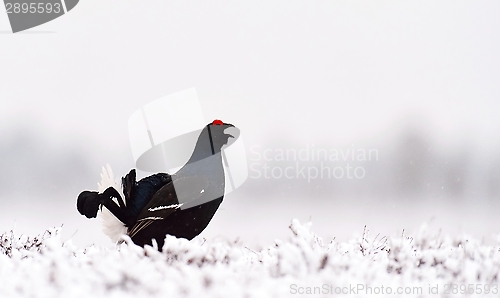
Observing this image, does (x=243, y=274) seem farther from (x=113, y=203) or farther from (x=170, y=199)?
(x=113, y=203)

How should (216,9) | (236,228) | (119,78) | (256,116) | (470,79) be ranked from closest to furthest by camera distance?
(236,228)
(256,116)
(470,79)
(119,78)
(216,9)

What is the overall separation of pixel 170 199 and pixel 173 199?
0.10 ft

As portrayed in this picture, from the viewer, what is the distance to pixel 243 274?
3369mm

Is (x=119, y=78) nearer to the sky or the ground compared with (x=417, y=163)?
nearer to the sky

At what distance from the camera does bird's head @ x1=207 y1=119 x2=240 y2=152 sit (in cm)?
535

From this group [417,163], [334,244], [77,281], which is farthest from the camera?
[417,163]

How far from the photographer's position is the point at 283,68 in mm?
93938

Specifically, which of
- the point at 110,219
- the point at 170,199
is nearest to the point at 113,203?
the point at 110,219

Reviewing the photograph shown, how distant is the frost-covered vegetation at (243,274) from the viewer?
9.76ft

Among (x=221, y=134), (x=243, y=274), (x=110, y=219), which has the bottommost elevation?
(x=110, y=219)

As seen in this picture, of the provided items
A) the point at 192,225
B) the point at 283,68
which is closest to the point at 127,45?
the point at 283,68

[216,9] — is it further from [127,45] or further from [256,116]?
[256,116]

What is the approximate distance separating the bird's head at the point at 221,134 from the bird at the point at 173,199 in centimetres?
1

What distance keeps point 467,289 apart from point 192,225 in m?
2.72
